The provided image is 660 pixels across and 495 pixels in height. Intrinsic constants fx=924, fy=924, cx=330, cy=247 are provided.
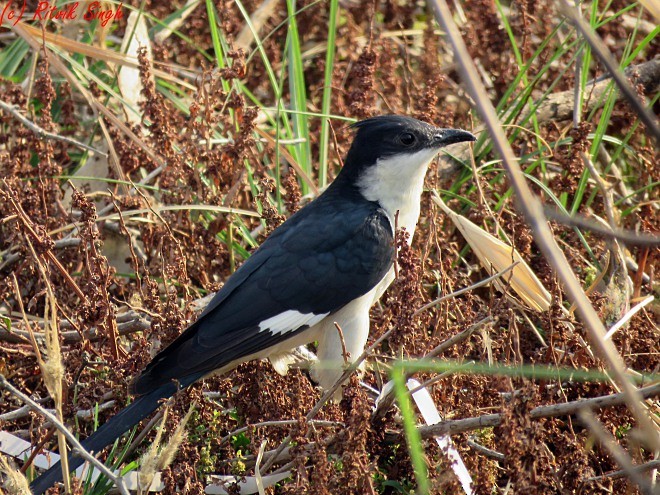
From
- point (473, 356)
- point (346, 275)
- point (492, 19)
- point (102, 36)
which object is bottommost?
point (473, 356)

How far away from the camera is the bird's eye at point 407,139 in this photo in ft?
12.8

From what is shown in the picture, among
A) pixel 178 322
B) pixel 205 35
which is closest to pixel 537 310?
pixel 178 322

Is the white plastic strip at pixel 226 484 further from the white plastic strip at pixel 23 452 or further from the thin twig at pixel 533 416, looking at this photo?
the thin twig at pixel 533 416

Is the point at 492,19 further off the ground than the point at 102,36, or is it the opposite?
the point at 102,36

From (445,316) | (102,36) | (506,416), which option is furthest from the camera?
(102,36)

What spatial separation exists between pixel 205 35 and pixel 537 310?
11.0 ft

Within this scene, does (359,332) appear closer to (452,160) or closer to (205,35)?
(452,160)

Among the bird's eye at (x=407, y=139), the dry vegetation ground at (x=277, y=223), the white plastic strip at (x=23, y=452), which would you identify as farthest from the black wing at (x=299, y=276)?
the white plastic strip at (x=23, y=452)

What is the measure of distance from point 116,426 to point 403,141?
1662mm

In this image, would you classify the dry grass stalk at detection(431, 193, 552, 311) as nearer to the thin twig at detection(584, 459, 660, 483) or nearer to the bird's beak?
the bird's beak

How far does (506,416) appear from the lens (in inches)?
98.4

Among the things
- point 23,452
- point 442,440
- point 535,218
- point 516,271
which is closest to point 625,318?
point 516,271

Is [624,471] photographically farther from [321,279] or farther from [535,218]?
[535,218]

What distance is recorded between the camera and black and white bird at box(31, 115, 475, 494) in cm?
333
